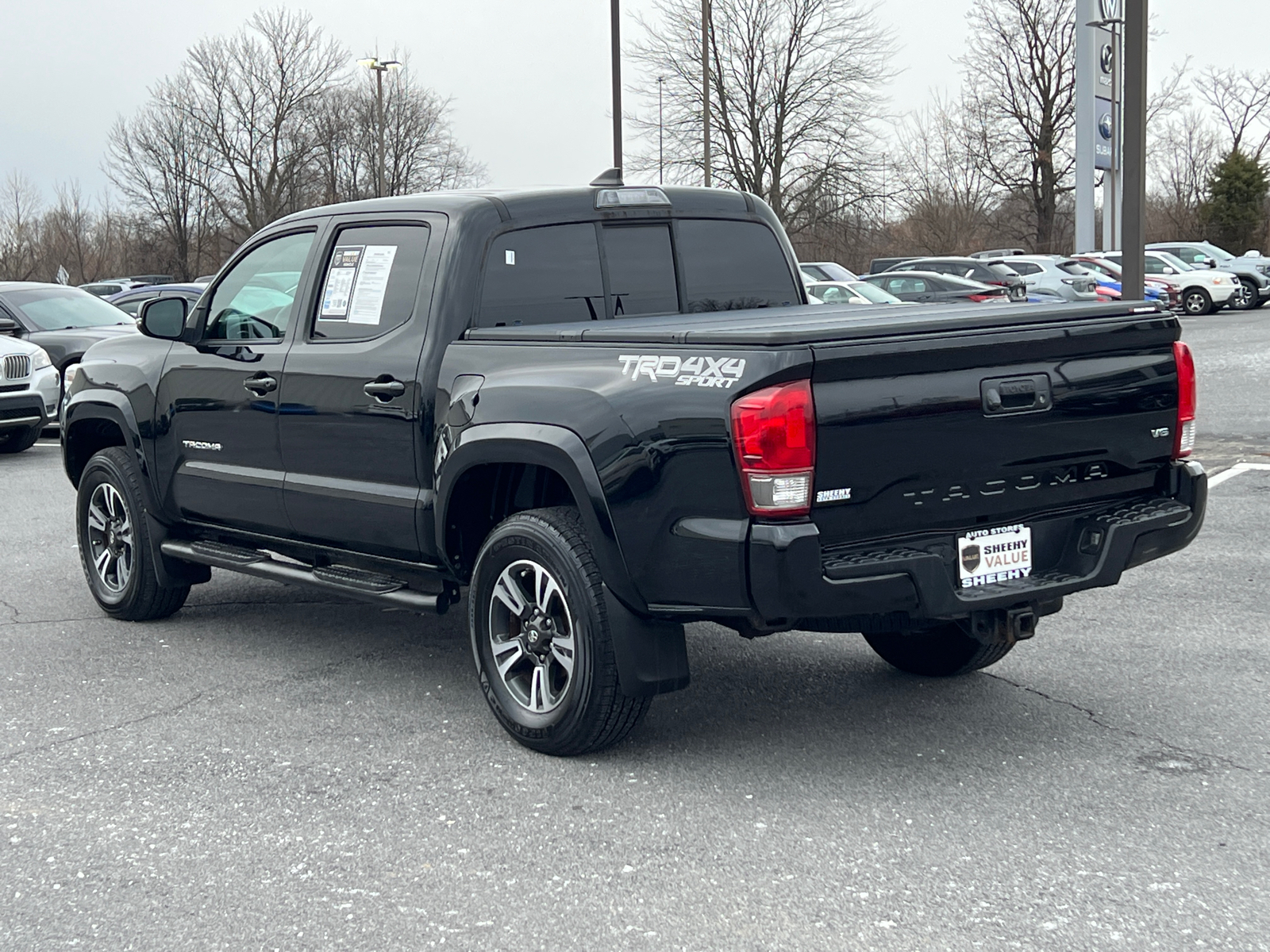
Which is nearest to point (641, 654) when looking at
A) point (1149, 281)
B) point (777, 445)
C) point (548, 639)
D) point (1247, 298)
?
point (548, 639)

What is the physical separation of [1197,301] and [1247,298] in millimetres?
2568

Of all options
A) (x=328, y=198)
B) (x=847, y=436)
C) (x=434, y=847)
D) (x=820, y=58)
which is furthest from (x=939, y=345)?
(x=328, y=198)

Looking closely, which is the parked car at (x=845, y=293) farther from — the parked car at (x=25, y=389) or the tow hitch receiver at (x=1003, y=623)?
the tow hitch receiver at (x=1003, y=623)

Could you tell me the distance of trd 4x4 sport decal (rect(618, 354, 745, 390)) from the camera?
3.98m

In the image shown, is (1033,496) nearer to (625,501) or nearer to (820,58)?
(625,501)

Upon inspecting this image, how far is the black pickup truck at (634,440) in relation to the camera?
13.2 ft

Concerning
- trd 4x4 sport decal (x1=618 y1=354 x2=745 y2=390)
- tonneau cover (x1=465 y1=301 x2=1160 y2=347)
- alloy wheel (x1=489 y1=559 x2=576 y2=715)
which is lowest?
alloy wheel (x1=489 y1=559 x2=576 y2=715)

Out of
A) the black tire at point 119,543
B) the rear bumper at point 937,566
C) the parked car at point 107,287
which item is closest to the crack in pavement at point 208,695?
the black tire at point 119,543

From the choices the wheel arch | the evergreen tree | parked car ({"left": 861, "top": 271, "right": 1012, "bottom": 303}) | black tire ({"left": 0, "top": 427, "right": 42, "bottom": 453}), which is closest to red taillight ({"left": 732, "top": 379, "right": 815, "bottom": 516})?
the wheel arch

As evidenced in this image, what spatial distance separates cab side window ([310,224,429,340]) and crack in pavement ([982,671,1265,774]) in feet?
8.70

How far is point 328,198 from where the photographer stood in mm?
58281

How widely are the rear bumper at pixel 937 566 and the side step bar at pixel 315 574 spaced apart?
1559mm

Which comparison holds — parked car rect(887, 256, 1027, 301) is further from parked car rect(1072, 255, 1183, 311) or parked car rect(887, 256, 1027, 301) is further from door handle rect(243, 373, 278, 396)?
door handle rect(243, 373, 278, 396)

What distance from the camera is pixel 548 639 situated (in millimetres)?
4680
